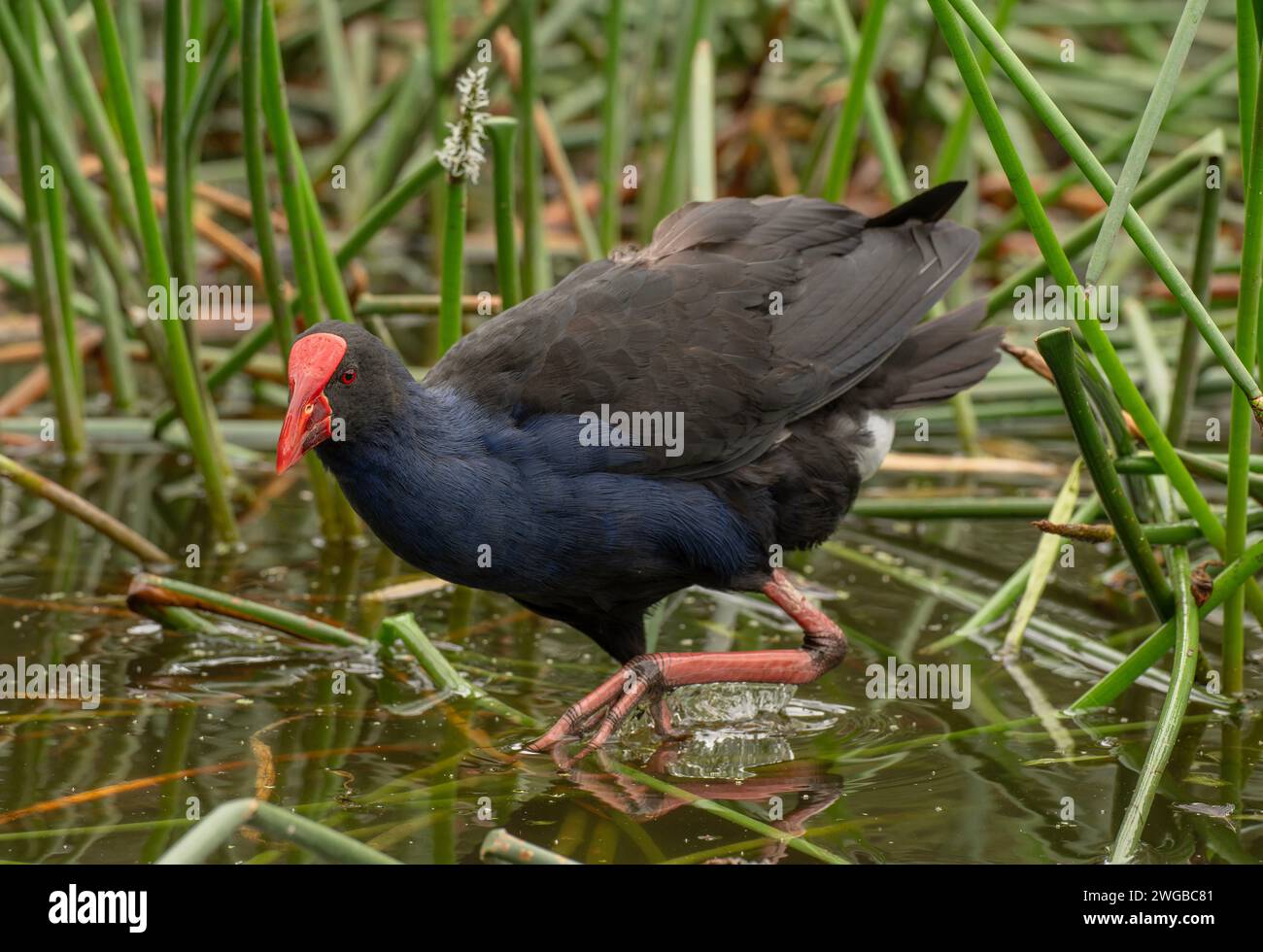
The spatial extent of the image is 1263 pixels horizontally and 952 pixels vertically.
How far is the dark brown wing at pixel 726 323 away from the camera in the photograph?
9.81ft

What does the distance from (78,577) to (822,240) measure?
80.9 inches

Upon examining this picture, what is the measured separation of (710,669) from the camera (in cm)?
317

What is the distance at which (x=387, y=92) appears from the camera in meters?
5.03

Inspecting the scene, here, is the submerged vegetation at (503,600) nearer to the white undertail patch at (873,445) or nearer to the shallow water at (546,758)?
the shallow water at (546,758)

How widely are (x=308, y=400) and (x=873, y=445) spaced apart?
1.28m

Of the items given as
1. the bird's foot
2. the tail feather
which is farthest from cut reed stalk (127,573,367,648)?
the tail feather

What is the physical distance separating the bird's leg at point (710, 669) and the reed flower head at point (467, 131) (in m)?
1.05

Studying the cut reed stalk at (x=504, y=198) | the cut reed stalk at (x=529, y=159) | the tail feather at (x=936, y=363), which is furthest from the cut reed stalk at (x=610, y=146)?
the tail feather at (x=936, y=363)

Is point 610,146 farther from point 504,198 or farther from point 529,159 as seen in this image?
point 504,198

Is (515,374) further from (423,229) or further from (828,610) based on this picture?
(423,229)

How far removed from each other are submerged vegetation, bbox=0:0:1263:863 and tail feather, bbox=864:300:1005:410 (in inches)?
5.6

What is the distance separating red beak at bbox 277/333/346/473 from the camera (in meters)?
2.65

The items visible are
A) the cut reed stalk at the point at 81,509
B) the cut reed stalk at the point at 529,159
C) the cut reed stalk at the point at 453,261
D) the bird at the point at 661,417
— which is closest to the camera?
the bird at the point at 661,417
